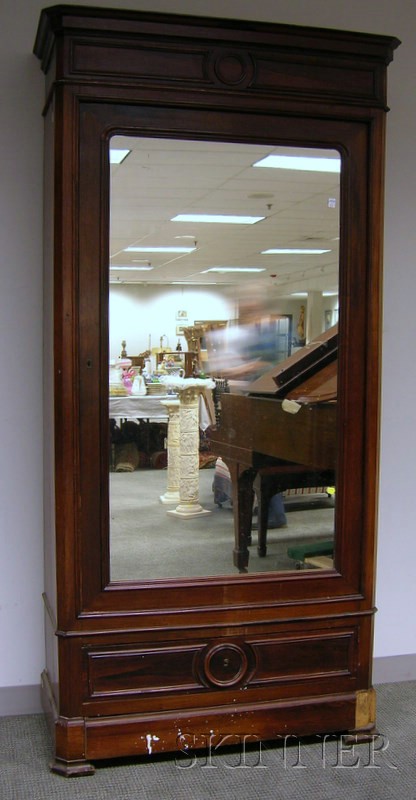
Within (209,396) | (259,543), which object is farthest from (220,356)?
(259,543)

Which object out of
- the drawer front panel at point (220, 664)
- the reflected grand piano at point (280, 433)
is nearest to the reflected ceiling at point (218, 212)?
the reflected grand piano at point (280, 433)

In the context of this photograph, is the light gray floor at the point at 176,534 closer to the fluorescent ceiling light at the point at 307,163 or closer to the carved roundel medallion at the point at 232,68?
the fluorescent ceiling light at the point at 307,163

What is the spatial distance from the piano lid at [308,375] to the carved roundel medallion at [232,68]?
82cm

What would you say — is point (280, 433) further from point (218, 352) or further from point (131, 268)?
point (131, 268)

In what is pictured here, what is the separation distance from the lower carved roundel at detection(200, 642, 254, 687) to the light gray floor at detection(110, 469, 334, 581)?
242 mm

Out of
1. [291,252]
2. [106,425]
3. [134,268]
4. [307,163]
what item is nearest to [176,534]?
[106,425]

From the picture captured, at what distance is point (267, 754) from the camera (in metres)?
2.58

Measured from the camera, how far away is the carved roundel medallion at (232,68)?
2395 mm

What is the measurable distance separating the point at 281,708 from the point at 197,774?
34cm

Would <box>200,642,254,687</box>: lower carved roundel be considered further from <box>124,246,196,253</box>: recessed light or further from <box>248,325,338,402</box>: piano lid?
<box>124,246,196,253</box>: recessed light

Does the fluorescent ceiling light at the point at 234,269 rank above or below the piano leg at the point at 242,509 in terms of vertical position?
above

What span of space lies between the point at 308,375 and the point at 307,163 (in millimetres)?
690

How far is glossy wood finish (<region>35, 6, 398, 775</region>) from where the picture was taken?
2.33m

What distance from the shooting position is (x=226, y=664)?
255 cm
